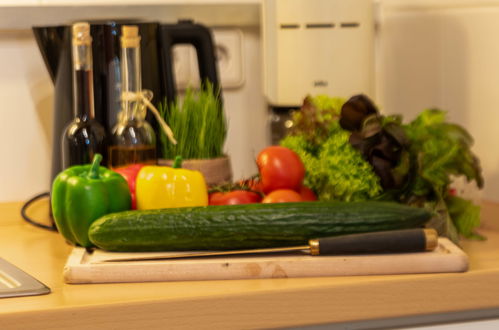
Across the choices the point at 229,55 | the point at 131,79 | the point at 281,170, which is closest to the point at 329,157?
the point at 281,170

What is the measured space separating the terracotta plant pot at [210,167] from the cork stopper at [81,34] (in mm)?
199

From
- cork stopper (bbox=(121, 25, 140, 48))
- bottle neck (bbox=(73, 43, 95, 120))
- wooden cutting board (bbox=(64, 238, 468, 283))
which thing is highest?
cork stopper (bbox=(121, 25, 140, 48))

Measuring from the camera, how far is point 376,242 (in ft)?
3.21

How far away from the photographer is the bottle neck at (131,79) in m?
1.23

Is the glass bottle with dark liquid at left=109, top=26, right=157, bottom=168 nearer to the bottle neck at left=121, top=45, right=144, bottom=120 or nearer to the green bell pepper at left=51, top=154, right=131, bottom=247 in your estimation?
the bottle neck at left=121, top=45, right=144, bottom=120

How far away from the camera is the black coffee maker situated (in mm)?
1270

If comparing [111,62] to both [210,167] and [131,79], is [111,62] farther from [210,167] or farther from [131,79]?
[210,167]

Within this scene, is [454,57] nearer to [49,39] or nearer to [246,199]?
[246,199]

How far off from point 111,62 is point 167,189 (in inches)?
9.9

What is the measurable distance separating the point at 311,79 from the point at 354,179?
0.34m

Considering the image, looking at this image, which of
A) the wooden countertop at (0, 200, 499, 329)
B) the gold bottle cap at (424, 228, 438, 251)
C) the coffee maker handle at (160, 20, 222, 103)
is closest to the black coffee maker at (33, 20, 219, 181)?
the coffee maker handle at (160, 20, 222, 103)

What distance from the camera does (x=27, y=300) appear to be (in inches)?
35.5

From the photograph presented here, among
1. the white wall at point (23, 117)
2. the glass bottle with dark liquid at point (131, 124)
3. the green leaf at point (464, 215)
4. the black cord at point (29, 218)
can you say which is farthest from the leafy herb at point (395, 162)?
the white wall at point (23, 117)

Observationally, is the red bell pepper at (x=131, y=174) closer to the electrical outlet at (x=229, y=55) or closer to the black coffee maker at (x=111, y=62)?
the black coffee maker at (x=111, y=62)
